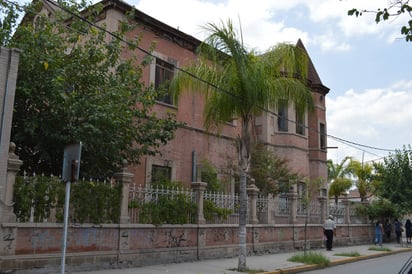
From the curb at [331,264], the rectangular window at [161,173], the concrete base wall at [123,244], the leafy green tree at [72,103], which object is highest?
the leafy green tree at [72,103]

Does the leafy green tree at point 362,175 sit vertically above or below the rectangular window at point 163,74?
below

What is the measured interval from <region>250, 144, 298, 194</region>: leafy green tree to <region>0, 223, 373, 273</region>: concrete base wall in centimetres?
Result: 225

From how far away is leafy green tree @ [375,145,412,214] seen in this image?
2834 cm

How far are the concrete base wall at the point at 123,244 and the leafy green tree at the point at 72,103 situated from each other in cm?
225

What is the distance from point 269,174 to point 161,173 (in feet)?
16.9

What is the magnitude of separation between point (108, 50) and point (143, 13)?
497cm

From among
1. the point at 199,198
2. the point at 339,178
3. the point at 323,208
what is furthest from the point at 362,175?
the point at 199,198

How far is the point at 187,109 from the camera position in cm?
2034

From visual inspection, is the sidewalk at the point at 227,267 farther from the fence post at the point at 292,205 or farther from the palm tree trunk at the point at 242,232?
the fence post at the point at 292,205

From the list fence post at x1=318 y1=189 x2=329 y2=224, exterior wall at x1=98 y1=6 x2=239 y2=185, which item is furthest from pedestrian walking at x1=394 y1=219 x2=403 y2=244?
exterior wall at x1=98 y1=6 x2=239 y2=185

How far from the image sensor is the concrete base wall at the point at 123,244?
10.2m

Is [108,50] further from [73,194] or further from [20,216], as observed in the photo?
[20,216]

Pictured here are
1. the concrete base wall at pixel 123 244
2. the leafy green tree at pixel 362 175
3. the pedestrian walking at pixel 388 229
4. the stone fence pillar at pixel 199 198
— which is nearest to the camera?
the concrete base wall at pixel 123 244

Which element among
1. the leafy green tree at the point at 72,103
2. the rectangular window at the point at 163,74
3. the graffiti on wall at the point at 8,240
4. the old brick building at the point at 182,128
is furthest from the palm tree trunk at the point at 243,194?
the rectangular window at the point at 163,74
